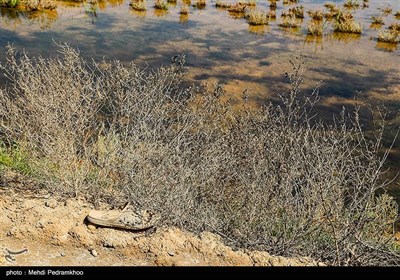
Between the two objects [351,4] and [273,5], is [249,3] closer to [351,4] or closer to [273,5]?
[273,5]

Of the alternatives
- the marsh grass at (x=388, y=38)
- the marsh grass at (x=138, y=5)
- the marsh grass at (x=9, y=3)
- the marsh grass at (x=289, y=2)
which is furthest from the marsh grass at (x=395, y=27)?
the marsh grass at (x=9, y=3)

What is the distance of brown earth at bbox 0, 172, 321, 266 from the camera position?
16.1 ft

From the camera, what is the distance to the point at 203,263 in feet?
16.1

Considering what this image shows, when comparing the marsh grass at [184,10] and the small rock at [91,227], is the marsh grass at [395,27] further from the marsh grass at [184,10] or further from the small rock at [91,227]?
the small rock at [91,227]

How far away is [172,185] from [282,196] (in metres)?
1.44

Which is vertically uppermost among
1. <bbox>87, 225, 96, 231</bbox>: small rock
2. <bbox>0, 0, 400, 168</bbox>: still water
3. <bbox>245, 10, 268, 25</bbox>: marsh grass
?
<bbox>245, 10, 268, 25</bbox>: marsh grass

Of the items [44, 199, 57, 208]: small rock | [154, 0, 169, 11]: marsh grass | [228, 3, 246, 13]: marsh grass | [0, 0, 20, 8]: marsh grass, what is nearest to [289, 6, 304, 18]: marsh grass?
[228, 3, 246, 13]: marsh grass

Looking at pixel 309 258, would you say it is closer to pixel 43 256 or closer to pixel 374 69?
pixel 43 256

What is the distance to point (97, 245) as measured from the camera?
17.0ft

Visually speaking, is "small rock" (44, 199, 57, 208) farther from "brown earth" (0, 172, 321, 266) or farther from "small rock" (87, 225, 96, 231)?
"small rock" (87, 225, 96, 231)

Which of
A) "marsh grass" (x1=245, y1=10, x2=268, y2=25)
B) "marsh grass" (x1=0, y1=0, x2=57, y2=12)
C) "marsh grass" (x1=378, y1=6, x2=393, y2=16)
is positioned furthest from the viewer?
"marsh grass" (x1=378, y1=6, x2=393, y2=16)

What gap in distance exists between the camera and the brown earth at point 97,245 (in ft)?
16.1
